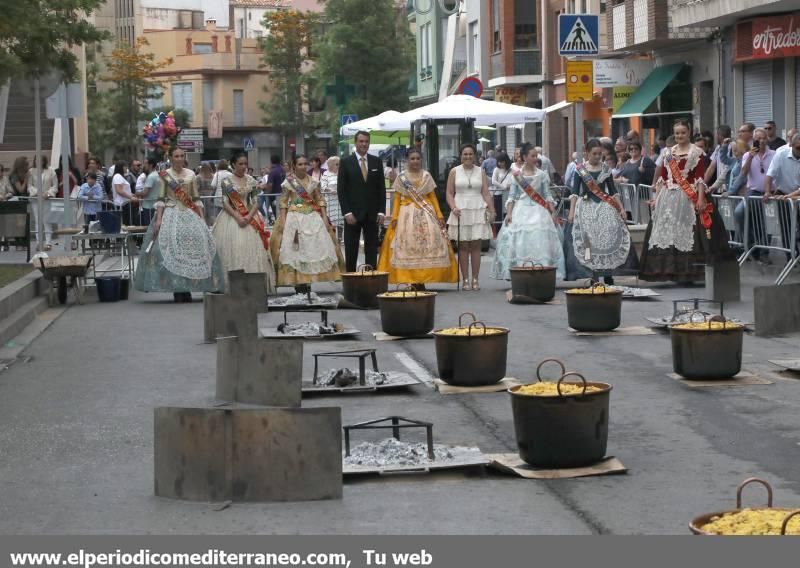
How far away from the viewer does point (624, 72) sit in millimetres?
42156

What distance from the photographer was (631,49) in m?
41.6

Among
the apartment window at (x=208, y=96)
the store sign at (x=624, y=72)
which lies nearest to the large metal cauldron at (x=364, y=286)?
the store sign at (x=624, y=72)

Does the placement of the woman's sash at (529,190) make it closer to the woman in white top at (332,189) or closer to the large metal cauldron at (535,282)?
the large metal cauldron at (535,282)

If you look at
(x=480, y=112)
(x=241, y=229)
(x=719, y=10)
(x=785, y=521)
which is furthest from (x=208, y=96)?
(x=785, y=521)

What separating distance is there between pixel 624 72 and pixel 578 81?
19358 mm

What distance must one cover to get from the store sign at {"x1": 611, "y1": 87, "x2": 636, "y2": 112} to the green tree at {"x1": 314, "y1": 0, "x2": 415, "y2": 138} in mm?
28119

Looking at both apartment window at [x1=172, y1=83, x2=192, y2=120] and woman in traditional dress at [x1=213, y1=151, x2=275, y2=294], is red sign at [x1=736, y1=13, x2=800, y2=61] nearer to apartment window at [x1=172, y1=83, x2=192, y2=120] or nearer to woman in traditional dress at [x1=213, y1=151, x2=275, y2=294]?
woman in traditional dress at [x1=213, y1=151, x2=275, y2=294]

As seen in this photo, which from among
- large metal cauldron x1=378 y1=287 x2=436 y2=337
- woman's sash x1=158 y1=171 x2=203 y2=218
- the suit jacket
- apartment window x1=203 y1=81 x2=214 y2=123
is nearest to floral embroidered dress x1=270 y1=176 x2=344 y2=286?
the suit jacket

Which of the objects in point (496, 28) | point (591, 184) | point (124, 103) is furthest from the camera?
point (124, 103)

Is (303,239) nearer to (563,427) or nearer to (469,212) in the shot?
(469,212)

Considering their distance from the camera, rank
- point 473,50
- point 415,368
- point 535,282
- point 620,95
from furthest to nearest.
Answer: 1. point 473,50
2. point 620,95
3. point 535,282
4. point 415,368

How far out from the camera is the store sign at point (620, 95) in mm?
42531

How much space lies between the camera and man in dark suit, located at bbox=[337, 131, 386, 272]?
21.2 meters

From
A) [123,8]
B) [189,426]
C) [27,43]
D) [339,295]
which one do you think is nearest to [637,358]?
[189,426]
